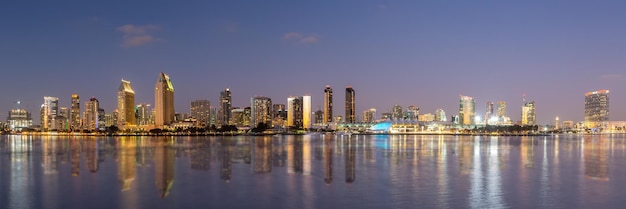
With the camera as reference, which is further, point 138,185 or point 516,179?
point 516,179

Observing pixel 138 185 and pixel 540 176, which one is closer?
pixel 138 185

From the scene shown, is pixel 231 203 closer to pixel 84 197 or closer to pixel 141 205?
pixel 141 205

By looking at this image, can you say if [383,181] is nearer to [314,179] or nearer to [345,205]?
[314,179]

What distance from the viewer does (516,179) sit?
80.0 feet

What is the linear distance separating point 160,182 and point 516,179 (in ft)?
53.5

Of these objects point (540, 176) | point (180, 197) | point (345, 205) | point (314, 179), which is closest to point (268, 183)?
point (314, 179)

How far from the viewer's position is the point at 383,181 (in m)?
23.1

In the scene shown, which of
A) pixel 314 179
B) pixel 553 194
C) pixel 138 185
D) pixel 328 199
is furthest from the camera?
pixel 314 179

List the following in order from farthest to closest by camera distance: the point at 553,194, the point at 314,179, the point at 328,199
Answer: the point at 314,179
the point at 553,194
the point at 328,199

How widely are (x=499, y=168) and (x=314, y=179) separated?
Result: 41.5 ft

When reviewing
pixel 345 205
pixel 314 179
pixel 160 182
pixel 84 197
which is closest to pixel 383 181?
pixel 314 179

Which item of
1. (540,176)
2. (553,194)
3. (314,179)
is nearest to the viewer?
(553,194)

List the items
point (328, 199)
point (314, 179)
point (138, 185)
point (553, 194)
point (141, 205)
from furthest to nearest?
point (314, 179)
point (138, 185)
point (553, 194)
point (328, 199)
point (141, 205)

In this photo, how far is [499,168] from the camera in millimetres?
30359
